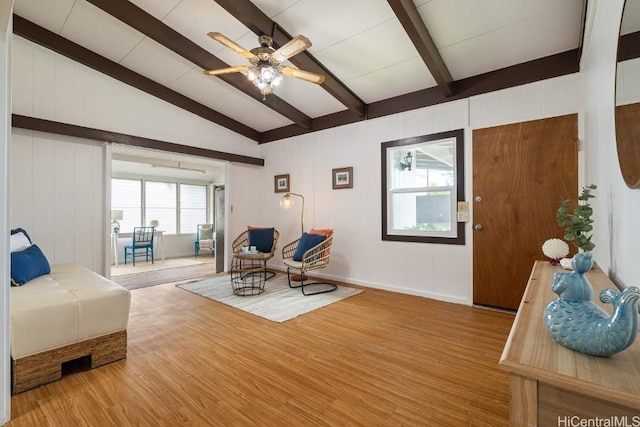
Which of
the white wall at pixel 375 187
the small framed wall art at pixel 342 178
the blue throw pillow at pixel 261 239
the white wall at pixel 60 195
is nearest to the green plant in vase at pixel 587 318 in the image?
the white wall at pixel 375 187

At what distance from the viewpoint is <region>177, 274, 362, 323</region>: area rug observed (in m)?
3.28

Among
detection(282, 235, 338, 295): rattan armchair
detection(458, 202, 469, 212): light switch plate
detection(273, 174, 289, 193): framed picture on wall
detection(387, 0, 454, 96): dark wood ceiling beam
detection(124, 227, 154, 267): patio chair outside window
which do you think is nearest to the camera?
detection(387, 0, 454, 96): dark wood ceiling beam

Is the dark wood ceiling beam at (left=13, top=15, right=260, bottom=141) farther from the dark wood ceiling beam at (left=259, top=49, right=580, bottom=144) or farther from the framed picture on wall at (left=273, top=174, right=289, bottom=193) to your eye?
the dark wood ceiling beam at (left=259, top=49, right=580, bottom=144)

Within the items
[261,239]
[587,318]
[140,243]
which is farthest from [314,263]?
Answer: [140,243]

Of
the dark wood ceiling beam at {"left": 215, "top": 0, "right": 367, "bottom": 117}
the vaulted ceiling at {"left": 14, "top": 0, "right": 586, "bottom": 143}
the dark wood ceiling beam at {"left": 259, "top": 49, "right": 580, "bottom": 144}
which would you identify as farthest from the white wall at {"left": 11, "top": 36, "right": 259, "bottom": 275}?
the dark wood ceiling beam at {"left": 259, "top": 49, "right": 580, "bottom": 144}

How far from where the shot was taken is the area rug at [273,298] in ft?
Answer: 10.8

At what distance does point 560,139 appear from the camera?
2.97 metres

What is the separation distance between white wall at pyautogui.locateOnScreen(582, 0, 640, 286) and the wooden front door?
0.67m

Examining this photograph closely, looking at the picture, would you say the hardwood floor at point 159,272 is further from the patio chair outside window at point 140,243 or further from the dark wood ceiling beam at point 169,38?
the dark wood ceiling beam at point 169,38

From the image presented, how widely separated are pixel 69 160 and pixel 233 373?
3.77 metres

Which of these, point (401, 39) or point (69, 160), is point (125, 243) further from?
point (401, 39)

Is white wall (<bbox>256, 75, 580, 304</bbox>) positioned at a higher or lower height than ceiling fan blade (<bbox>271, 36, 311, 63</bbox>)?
lower

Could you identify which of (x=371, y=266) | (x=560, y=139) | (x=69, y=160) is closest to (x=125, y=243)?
(x=69, y=160)

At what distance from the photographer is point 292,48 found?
2508 millimetres
